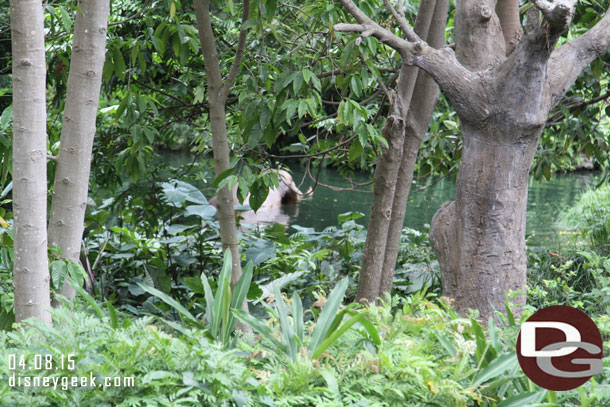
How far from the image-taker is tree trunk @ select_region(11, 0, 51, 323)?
7.09ft

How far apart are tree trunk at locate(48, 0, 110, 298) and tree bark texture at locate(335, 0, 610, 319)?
1076mm

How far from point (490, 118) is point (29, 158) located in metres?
2.03

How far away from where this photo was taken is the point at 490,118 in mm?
2893

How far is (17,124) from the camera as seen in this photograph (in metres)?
2.18

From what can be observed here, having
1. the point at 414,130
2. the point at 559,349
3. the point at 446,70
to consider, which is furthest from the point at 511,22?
the point at 559,349

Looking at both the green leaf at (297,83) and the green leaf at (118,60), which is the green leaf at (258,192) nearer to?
the green leaf at (297,83)

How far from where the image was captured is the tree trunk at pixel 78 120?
259 centimetres

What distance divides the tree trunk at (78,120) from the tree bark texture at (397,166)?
5.76 feet

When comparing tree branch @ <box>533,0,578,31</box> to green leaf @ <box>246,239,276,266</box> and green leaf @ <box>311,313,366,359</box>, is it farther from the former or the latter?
green leaf @ <box>246,239,276,266</box>

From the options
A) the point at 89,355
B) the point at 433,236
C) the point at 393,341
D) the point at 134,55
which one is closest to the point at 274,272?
the point at 433,236

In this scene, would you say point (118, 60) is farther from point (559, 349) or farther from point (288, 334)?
point (559, 349)

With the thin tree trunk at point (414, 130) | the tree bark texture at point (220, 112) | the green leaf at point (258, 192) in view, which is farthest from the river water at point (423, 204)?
the green leaf at point (258, 192)

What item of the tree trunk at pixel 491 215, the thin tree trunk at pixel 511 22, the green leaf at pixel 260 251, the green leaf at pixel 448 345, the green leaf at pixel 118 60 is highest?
the thin tree trunk at pixel 511 22

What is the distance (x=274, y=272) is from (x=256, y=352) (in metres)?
2.74
